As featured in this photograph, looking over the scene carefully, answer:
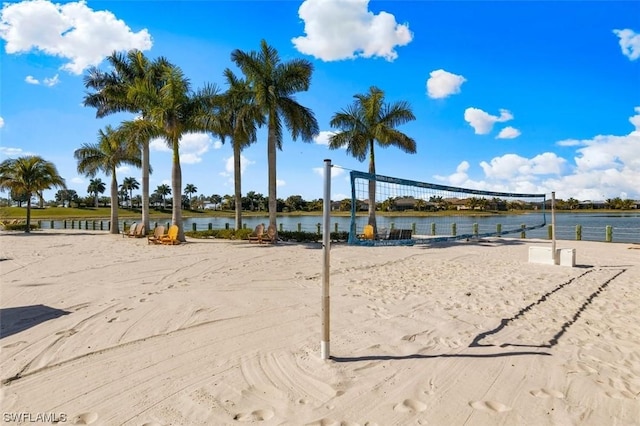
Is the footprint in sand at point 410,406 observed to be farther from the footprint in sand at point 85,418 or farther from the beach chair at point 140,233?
the beach chair at point 140,233

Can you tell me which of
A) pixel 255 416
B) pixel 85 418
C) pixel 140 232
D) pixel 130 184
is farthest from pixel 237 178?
pixel 130 184

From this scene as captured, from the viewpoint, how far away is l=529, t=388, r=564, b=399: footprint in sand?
3.21 metres

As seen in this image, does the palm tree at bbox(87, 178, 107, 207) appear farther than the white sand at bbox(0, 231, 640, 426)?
Yes

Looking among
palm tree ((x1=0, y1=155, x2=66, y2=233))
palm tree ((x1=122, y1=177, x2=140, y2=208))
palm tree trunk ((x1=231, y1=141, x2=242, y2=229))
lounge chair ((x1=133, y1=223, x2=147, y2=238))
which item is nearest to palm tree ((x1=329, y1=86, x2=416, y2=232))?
palm tree trunk ((x1=231, y1=141, x2=242, y2=229))

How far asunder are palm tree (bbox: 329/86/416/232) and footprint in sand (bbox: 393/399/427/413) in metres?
16.1

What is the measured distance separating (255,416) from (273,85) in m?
15.7

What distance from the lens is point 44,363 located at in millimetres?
3723

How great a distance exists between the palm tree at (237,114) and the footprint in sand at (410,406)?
15407 millimetres

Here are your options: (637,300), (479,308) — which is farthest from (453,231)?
(479,308)

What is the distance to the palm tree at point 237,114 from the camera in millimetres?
17047

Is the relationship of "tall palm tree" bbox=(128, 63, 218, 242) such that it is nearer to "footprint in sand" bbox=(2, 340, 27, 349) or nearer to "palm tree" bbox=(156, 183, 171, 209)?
"footprint in sand" bbox=(2, 340, 27, 349)

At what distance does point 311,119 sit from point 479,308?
46.2ft

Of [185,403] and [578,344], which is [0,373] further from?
[578,344]

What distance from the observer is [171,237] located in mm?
16344
